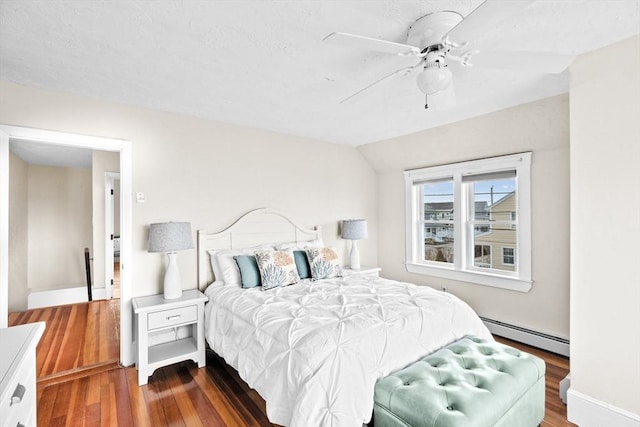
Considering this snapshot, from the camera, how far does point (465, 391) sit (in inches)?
62.4

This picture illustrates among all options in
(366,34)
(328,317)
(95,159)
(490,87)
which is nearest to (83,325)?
(95,159)

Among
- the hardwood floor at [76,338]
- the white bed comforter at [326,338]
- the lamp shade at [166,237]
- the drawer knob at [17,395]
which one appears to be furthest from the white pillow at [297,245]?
the drawer knob at [17,395]

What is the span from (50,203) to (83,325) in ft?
7.96

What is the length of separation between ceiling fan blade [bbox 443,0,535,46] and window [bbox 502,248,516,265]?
2879mm

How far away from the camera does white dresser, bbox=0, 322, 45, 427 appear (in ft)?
3.21

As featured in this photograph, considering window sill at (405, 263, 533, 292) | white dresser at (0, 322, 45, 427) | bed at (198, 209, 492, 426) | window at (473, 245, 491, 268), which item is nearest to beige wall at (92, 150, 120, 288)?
bed at (198, 209, 492, 426)

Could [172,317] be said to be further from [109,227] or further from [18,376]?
[109,227]

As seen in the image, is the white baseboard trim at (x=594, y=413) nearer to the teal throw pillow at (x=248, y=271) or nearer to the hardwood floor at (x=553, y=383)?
the hardwood floor at (x=553, y=383)

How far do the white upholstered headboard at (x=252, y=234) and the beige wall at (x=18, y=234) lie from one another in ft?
9.34

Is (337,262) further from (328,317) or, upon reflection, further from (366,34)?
(366,34)

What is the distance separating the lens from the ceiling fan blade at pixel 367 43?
1.41m

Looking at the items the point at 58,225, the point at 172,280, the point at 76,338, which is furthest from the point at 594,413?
the point at 58,225

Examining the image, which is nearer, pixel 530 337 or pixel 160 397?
pixel 160 397

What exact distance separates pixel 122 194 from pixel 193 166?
70 centimetres
